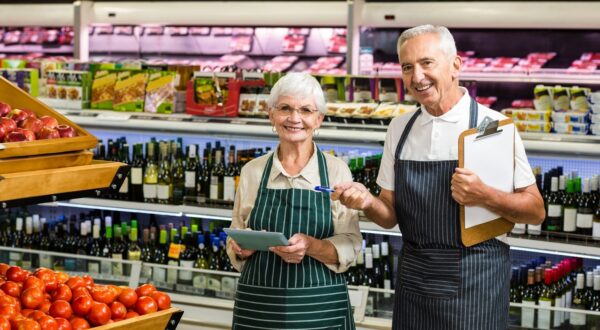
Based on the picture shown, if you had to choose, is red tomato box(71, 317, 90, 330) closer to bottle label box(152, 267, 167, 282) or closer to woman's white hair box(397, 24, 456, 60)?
woman's white hair box(397, 24, 456, 60)

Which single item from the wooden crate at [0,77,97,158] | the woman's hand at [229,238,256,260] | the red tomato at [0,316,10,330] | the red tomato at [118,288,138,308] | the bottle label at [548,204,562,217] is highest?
the wooden crate at [0,77,97,158]

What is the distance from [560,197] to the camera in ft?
15.0

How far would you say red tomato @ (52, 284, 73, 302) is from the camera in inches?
108

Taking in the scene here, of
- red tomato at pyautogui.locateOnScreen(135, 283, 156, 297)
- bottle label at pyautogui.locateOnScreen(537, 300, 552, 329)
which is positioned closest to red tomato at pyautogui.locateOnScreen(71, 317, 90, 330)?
red tomato at pyautogui.locateOnScreen(135, 283, 156, 297)

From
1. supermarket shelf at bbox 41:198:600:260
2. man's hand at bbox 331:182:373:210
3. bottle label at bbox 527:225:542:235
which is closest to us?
man's hand at bbox 331:182:373:210

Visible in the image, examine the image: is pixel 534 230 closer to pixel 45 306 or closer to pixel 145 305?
pixel 145 305

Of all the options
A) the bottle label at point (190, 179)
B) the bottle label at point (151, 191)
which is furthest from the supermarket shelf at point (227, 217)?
the bottle label at point (190, 179)

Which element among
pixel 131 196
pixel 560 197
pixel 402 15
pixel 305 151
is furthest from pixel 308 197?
pixel 402 15

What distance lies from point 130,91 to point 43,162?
9.20 feet

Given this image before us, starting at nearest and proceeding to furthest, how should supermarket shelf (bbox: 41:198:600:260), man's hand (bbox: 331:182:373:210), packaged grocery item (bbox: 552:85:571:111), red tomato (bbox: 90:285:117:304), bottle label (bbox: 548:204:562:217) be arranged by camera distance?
red tomato (bbox: 90:285:117:304) → man's hand (bbox: 331:182:373:210) → supermarket shelf (bbox: 41:198:600:260) → bottle label (bbox: 548:204:562:217) → packaged grocery item (bbox: 552:85:571:111)

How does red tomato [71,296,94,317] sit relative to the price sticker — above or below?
above

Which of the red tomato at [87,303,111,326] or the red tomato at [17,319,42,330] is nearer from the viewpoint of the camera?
the red tomato at [17,319,42,330]

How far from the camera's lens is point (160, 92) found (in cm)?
528

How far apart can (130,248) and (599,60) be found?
13.1ft
